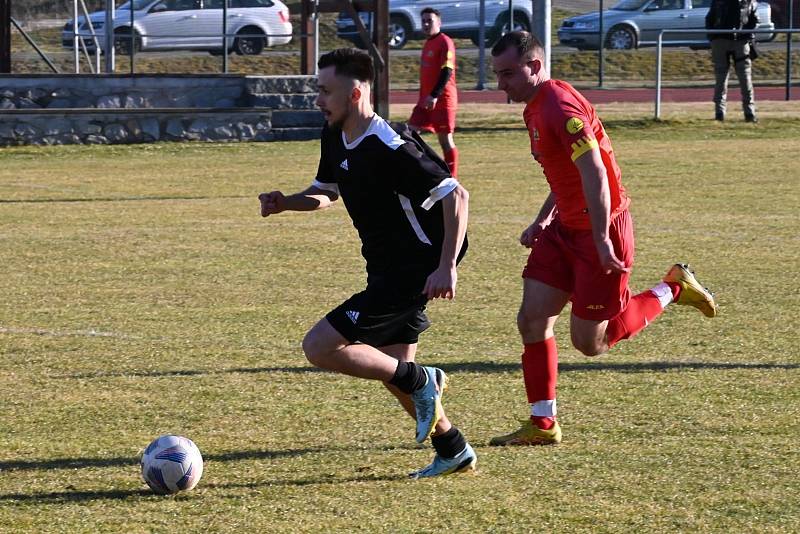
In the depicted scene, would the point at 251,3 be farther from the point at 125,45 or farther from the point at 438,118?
the point at 438,118

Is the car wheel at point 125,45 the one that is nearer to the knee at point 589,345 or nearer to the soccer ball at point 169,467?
the knee at point 589,345

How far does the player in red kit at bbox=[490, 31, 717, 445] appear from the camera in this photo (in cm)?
536

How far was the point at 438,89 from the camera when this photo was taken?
14.8 meters

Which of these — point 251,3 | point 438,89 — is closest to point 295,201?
point 438,89

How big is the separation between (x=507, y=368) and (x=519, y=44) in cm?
208

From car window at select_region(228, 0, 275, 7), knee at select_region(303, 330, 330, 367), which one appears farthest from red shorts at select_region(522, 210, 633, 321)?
car window at select_region(228, 0, 275, 7)

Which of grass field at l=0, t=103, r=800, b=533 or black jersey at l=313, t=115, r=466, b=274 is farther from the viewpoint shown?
black jersey at l=313, t=115, r=466, b=274

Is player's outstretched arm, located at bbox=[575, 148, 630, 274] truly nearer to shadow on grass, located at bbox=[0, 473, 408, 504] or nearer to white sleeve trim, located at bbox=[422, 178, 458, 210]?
white sleeve trim, located at bbox=[422, 178, 458, 210]

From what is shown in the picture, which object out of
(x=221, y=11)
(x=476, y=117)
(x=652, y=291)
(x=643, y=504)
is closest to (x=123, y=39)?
(x=221, y=11)

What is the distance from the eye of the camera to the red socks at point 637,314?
5.93 m

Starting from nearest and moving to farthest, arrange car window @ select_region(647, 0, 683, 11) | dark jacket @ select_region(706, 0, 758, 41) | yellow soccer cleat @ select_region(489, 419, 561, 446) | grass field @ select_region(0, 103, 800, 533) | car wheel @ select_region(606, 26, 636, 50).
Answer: grass field @ select_region(0, 103, 800, 533)
yellow soccer cleat @ select_region(489, 419, 561, 446)
dark jacket @ select_region(706, 0, 758, 41)
car window @ select_region(647, 0, 683, 11)
car wheel @ select_region(606, 26, 636, 50)

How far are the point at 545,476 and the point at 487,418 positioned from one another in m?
0.89

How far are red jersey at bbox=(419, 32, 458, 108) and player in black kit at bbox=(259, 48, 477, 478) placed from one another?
32.9 ft

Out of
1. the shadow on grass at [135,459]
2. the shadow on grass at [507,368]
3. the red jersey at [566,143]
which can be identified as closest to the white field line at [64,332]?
the shadow on grass at [507,368]
